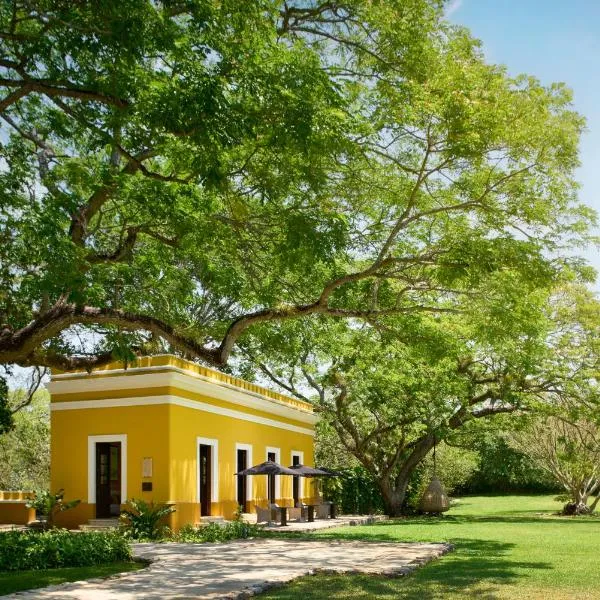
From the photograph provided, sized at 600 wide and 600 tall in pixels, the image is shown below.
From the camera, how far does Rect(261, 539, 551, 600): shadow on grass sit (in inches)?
368

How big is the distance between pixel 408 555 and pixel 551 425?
52.3 ft

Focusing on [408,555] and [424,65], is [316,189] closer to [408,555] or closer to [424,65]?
[424,65]

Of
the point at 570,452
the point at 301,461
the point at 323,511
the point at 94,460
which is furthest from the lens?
the point at 301,461

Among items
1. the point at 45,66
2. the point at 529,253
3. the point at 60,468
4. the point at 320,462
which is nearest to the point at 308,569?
the point at 529,253

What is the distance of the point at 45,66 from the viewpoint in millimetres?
8805

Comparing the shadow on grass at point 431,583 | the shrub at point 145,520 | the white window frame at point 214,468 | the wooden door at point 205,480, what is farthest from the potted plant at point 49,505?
the shadow on grass at point 431,583

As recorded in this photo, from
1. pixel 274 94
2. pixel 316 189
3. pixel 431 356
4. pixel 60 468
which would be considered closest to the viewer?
pixel 274 94

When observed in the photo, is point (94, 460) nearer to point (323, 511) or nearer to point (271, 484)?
point (271, 484)

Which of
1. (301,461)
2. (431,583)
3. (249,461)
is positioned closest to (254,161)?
(431,583)

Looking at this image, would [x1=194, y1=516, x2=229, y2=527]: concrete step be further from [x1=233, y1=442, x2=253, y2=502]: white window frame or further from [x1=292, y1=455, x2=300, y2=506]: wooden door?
[x1=292, y1=455, x2=300, y2=506]: wooden door

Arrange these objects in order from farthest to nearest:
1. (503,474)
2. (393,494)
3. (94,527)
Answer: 1. (503,474)
2. (393,494)
3. (94,527)

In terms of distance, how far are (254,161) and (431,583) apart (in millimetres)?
5865

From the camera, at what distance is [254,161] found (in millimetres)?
11039

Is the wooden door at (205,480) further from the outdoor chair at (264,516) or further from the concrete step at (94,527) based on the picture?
the concrete step at (94,527)
